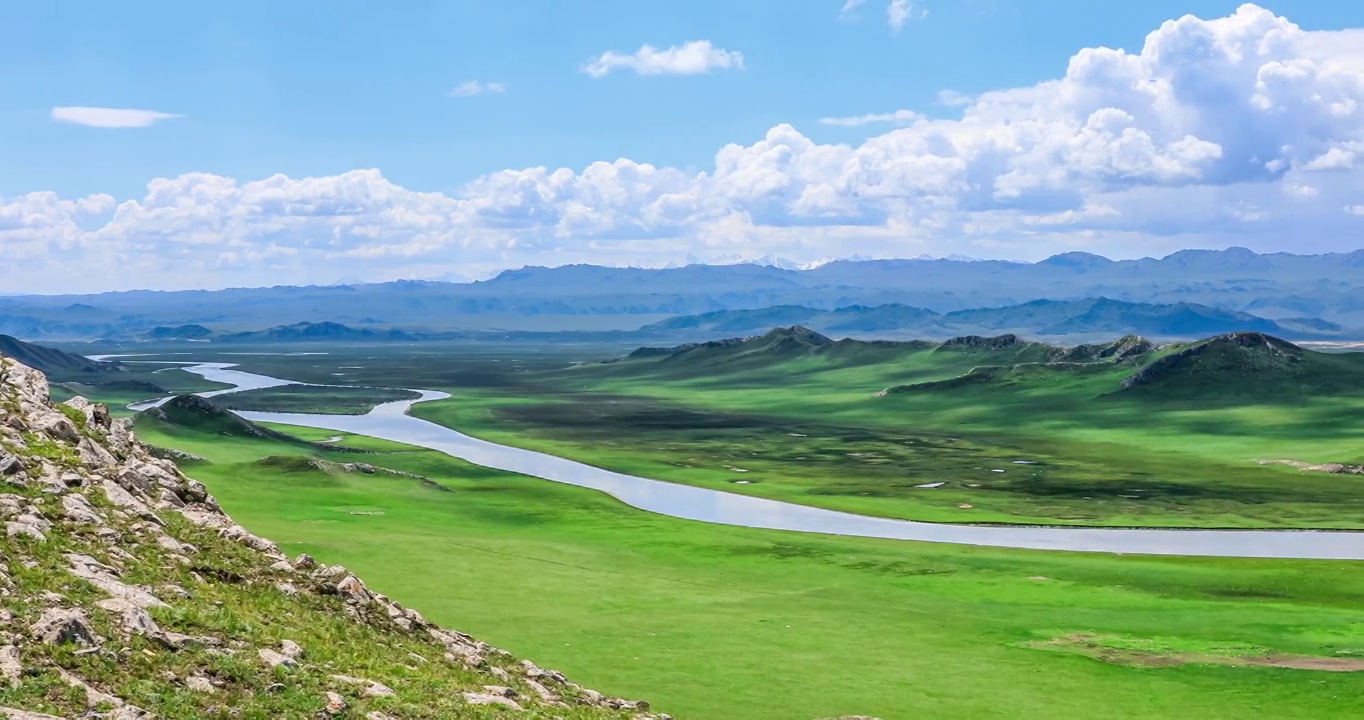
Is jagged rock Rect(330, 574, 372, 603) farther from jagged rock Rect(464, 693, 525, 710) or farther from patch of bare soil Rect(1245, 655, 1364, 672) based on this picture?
patch of bare soil Rect(1245, 655, 1364, 672)

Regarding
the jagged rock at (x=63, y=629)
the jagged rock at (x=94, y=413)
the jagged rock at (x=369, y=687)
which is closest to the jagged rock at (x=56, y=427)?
the jagged rock at (x=94, y=413)

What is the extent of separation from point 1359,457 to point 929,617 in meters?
112

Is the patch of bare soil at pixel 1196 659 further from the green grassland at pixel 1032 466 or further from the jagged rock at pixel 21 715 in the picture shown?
the green grassland at pixel 1032 466

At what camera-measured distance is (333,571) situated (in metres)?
33.0

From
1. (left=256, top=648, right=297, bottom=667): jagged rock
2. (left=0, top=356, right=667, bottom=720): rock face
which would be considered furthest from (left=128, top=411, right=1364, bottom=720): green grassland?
(left=256, top=648, right=297, bottom=667): jagged rock

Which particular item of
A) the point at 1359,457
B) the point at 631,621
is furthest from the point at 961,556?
the point at 1359,457

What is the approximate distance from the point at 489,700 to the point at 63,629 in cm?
936

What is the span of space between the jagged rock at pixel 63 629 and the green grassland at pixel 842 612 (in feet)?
68.0

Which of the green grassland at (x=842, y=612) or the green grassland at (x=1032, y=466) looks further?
the green grassland at (x=1032, y=466)

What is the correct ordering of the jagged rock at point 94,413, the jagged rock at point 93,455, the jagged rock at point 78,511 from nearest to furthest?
the jagged rock at point 78,511 → the jagged rock at point 93,455 → the jagged rock at point 94,413

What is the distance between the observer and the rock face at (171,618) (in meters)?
22.2

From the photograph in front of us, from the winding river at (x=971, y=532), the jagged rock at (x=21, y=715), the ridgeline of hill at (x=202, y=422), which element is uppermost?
the jagged rock at (x=21, y=715)

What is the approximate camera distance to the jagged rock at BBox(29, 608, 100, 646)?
22234 mm

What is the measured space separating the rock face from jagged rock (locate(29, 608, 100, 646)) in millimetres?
34
